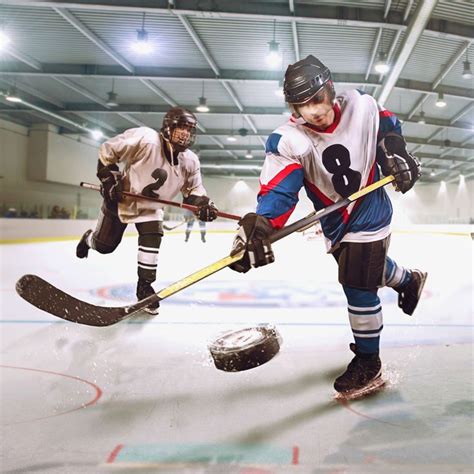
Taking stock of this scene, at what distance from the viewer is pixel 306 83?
0.90m

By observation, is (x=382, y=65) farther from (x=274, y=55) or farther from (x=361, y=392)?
(x=361, y=392)

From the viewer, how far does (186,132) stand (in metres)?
1.23

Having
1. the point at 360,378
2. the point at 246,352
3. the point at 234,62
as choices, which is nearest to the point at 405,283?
the point at 360,378

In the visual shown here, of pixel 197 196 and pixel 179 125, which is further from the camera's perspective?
pixel 197 196

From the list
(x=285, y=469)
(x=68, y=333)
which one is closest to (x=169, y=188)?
(x=68, y=333)

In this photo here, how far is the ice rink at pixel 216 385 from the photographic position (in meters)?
0.85

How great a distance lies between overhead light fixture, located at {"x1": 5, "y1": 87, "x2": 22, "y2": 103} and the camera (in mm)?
1752

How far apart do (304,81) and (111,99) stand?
861 millimetres

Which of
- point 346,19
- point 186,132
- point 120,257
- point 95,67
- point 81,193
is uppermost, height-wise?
point 346,19

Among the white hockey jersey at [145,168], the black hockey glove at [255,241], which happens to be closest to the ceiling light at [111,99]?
the white hockey jersey at [145,168]

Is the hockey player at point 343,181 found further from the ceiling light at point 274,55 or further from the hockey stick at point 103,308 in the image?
the ceiling light at point 274,55

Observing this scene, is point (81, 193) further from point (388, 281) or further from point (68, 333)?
point (388, 281)

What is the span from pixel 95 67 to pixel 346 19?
872 millimetres

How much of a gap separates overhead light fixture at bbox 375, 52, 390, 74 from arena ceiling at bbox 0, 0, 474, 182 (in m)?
0.01
